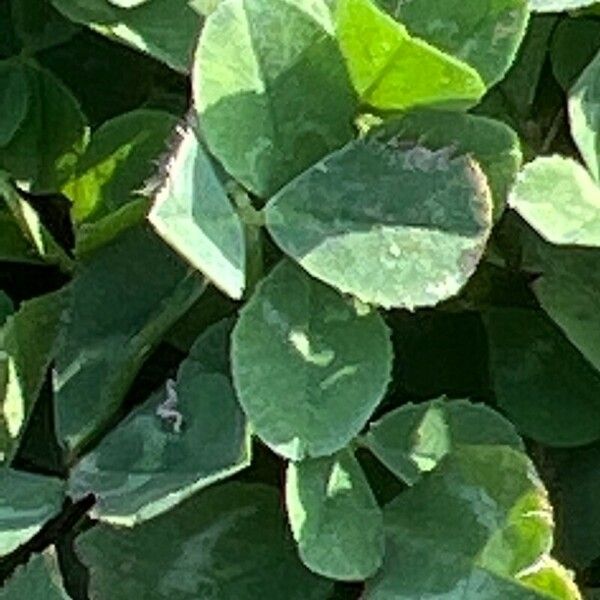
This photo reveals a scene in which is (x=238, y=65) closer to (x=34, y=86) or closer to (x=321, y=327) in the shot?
(x=321, y=327)

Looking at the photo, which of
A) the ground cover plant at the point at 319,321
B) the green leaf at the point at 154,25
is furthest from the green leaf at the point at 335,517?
the green leaf at the point at 154,25

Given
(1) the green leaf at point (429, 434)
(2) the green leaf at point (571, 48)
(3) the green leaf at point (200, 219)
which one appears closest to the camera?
(3) the green leaf at point (200, 219)

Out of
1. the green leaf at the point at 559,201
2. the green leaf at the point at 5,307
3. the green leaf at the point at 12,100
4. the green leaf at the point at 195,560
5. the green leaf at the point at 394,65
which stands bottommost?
the green leaf at the point at 195,560

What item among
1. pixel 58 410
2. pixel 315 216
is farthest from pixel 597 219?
pixel 58 410

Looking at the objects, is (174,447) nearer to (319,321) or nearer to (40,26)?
(319,321)

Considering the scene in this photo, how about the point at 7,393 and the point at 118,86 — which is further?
the point at 118,86

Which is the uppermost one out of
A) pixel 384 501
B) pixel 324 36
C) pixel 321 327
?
pixel 324 36

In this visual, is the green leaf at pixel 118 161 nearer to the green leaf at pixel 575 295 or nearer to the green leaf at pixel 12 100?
the green leaf at pixel 12 100

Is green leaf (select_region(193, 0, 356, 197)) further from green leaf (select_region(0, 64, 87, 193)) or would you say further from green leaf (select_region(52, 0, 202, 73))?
green leaf (select_region(0, 64, 87, 193))

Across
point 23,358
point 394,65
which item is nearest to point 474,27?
point 394,65
